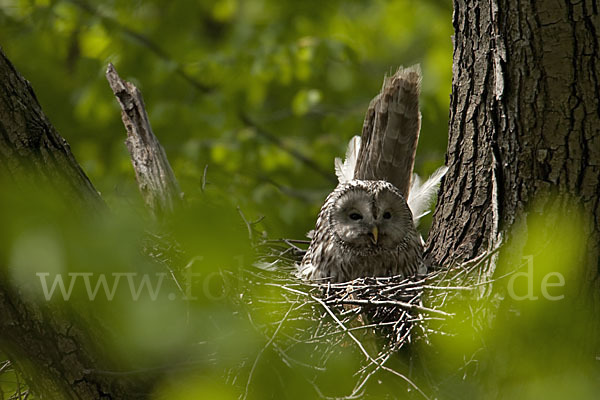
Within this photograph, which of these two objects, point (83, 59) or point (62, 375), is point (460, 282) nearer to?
point (62, 375)

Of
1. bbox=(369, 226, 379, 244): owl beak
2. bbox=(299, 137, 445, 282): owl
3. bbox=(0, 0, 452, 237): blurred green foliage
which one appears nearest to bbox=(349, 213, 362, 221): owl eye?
bbox=(299, 137, 445, 282): owl

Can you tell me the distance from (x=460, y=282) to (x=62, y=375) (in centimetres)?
167

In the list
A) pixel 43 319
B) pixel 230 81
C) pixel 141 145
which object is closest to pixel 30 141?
pixel 43 319

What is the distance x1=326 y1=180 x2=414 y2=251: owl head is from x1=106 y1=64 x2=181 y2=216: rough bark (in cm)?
98

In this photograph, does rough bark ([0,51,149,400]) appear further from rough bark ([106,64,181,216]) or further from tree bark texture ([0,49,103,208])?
rough bark ([106,64,181,216])

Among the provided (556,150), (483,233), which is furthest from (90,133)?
(556,150)

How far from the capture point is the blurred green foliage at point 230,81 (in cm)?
762

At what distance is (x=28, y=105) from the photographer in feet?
8.39

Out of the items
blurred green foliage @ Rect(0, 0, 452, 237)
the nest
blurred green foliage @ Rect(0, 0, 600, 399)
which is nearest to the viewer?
blurred green foliage @ Rect(0, 0, 600, 399)

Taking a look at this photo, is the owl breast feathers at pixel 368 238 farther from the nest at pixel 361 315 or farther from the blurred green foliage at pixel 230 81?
the blurred green foliage at pixel 230 81

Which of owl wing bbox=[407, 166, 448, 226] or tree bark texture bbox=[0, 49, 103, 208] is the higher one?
tree bark texture bbox=[0, 49, 103, 208]

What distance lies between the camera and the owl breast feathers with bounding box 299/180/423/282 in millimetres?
4047

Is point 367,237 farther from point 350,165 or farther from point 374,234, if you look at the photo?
point 350,165

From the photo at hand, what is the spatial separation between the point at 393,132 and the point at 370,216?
552 millimetres
